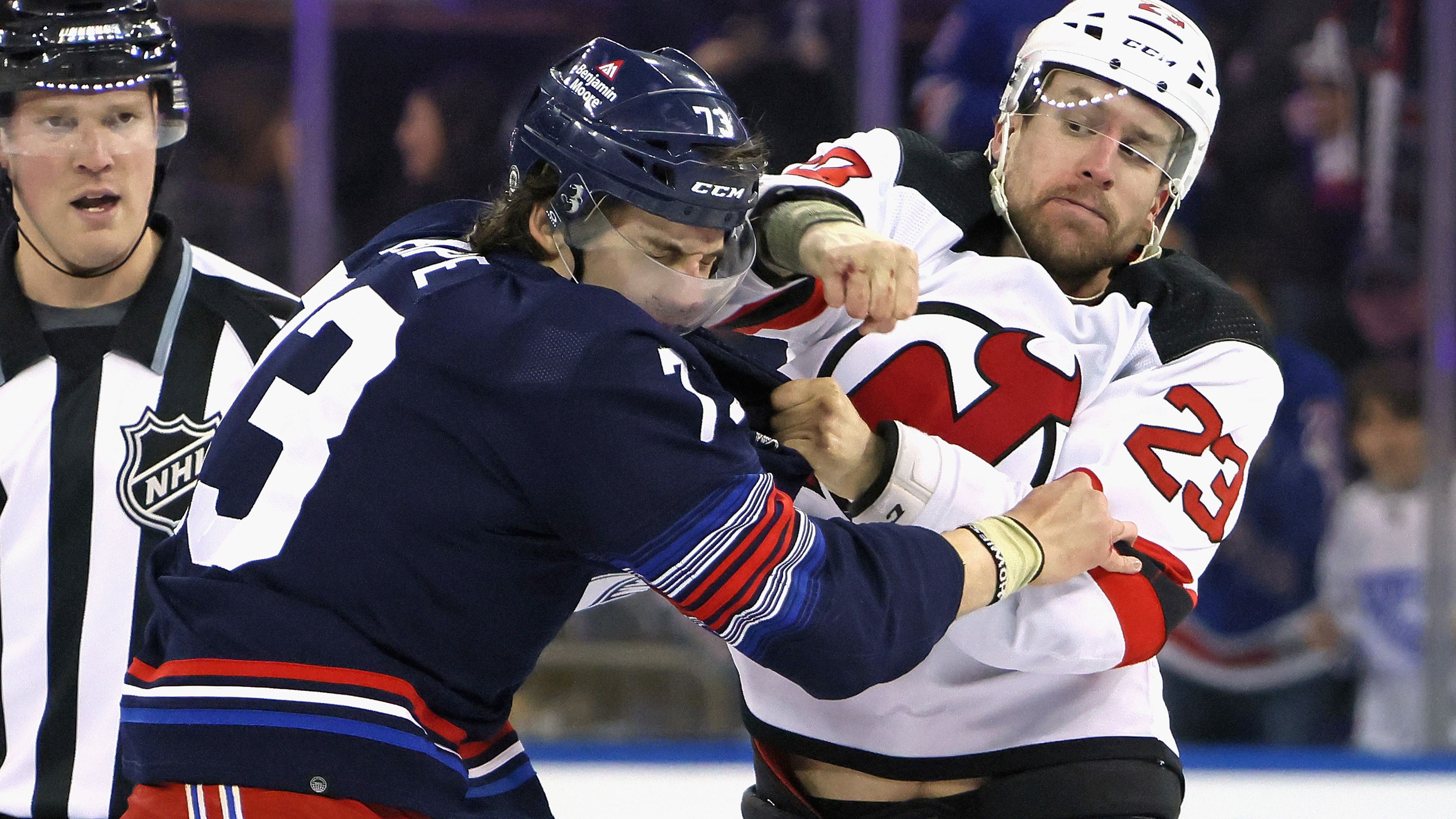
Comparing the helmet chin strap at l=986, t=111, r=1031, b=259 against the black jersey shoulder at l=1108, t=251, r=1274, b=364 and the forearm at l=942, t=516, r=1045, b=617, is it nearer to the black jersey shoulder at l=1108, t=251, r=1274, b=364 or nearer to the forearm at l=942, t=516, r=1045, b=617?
the black jersey shoulder at l=1108, t=251, r=1274, b=364

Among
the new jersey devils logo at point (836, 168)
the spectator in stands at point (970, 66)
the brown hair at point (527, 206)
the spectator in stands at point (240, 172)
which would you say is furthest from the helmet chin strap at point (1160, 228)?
the spectator in stands at point (240, 172)

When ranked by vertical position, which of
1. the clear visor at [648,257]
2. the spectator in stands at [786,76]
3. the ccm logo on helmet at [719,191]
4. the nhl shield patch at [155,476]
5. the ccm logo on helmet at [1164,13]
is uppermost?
the ccm logo on helmet at [1164,13]

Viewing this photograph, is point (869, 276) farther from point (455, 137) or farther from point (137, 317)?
point (455, 137)

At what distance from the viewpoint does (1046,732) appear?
1.94 meters

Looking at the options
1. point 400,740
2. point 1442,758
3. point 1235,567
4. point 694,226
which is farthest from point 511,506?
point 1235,567

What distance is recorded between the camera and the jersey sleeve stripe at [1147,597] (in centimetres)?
178

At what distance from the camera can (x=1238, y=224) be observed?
428 cm

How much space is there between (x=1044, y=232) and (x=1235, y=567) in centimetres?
248

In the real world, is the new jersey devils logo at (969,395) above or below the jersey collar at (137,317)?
above

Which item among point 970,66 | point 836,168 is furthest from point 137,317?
point 970,66

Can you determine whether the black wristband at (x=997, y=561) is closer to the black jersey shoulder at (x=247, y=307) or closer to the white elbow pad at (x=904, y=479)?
the white elbow pad at (x=904, y=479)

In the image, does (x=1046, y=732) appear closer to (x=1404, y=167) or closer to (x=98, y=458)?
(x=98, y=458)

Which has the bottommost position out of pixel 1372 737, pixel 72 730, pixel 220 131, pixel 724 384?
pixel 1372 737

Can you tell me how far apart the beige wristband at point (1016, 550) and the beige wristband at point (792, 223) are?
1.20 feet
